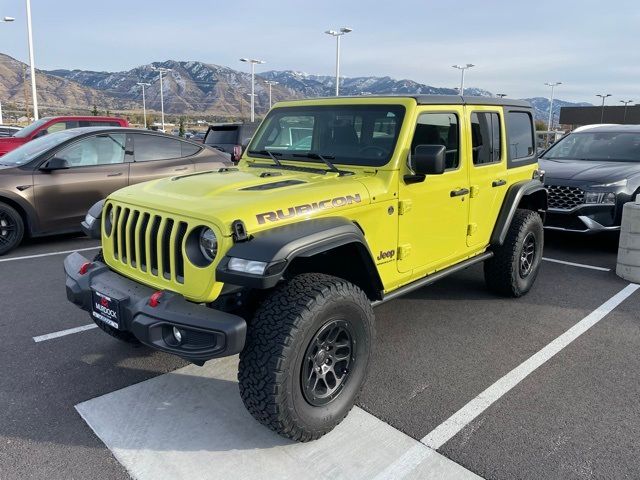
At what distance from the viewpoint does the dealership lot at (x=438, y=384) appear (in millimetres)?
2703

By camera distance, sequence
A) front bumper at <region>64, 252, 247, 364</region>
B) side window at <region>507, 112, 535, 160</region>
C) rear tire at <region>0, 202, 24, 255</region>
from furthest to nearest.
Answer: rear tire at <region>0, 202, 24, 255</region>
side window at <region>507, 112, 535, 160</region>
front bumper at <region>64, 252, 247, 364</region>

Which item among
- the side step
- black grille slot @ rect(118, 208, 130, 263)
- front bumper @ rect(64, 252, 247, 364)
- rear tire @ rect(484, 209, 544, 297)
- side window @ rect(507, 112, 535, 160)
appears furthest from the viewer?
side window @ rect(507, 112, 535, 160)

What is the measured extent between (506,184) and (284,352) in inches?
124

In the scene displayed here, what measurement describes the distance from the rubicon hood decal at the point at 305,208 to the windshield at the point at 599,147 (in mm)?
6364

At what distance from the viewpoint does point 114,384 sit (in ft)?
11.2

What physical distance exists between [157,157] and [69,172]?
4.29 feet

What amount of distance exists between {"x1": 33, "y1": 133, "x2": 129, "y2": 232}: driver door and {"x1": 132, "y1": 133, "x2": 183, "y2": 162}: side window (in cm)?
19

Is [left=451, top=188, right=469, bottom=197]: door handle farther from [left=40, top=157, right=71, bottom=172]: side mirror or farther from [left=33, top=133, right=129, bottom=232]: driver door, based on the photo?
[left=40, top=157, right=71, bottom=172]: side mirror

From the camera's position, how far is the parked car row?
655cm

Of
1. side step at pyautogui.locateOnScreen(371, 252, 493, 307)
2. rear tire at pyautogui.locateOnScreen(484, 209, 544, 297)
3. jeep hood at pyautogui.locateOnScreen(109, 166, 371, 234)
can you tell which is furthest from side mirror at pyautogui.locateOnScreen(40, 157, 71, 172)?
rear tire at pyautogui.locateOnScreen(484, 209, 544, 297)

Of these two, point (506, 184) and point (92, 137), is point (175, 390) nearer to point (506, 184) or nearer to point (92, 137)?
point (506, 184)

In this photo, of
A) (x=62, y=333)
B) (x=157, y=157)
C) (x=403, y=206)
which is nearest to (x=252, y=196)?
(x=403, y=206)

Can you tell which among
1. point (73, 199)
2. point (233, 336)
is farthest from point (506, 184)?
point (73, 199)

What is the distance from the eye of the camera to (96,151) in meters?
7.23
